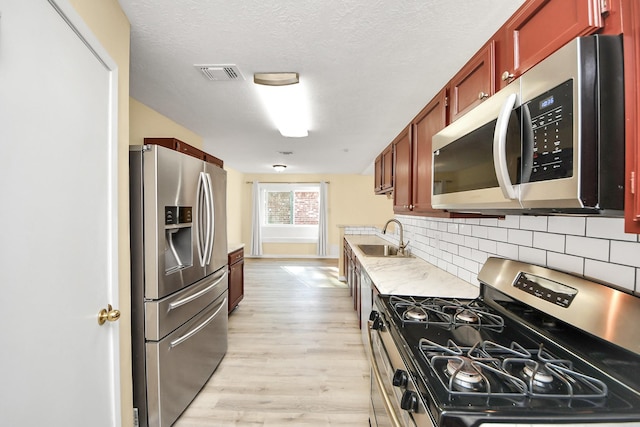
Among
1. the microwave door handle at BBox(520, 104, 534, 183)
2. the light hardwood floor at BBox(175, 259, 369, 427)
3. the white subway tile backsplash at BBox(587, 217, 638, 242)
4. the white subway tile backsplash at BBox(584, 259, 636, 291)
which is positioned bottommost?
the light hardwood floor at BBox(175, 259, 369, 427)

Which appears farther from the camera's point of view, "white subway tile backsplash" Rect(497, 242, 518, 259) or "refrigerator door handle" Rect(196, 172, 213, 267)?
"refrigerator door handle" Rect(196, 172, 213, 267)

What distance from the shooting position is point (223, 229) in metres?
2.51

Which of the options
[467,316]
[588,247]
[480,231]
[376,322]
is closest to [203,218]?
[376,322]

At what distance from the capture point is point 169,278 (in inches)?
67.0

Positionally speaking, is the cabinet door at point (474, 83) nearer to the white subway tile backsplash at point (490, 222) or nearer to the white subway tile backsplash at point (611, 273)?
the white subway tile backsplash at point (490, 222)

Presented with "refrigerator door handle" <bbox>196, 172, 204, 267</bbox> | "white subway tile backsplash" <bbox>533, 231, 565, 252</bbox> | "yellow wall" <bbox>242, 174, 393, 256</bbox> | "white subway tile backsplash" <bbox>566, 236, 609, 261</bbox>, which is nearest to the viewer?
"white subway tile backsplash" <bbox>566, 236, 609, 261</bbox>

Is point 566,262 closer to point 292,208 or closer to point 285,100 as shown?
point 285,100

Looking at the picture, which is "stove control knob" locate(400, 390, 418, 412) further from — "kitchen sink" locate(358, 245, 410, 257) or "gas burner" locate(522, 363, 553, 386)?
"kitchen sink" locate(358, 245, 410, 257)

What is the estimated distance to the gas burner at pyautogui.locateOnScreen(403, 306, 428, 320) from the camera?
1.25 meters

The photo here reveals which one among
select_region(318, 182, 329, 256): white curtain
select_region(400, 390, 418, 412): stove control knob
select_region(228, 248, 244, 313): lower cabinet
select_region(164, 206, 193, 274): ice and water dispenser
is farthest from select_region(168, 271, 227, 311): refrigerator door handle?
select_region(318, 182, 329, 256): white curtain

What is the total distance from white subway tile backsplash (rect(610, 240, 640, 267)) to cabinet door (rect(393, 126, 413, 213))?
1.31 meters

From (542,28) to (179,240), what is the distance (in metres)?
2.19

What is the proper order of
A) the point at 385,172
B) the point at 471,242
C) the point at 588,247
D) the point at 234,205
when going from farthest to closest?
the point at 234,205 < the point at 385,172 < the point at 471,242 < the point at 588,247

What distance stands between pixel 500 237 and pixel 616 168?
0.95m
